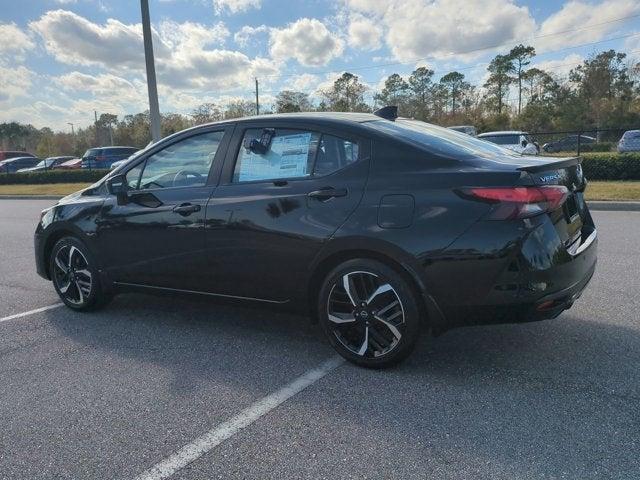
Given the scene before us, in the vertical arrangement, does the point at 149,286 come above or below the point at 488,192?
below

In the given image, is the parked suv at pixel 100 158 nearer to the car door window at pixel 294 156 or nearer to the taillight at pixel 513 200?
the car door window at pixel 294 156

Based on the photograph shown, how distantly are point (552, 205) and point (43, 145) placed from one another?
81.2m

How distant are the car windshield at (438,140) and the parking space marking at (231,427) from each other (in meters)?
1.54

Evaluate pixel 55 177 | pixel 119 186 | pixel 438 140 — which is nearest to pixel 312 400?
pixel 438 140

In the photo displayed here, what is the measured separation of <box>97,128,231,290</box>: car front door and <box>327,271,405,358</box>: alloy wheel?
1.17 m

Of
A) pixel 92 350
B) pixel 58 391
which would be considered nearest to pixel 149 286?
pixel 92 350

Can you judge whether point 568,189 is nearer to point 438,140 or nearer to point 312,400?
point 438,140

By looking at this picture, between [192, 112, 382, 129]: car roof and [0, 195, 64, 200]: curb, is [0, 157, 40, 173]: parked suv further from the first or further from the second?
[192, 112, 382, 129]: car roof

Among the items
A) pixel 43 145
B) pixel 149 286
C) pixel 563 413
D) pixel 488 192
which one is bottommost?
pixel 563 413

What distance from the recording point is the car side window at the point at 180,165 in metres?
4.02

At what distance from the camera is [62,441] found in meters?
2.73

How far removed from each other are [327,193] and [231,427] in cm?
149

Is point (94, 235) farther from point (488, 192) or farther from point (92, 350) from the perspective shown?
point (488, 192)

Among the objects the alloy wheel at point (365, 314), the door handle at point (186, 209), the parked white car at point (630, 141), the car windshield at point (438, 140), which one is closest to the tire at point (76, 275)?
the door handle at point (186, 209)
